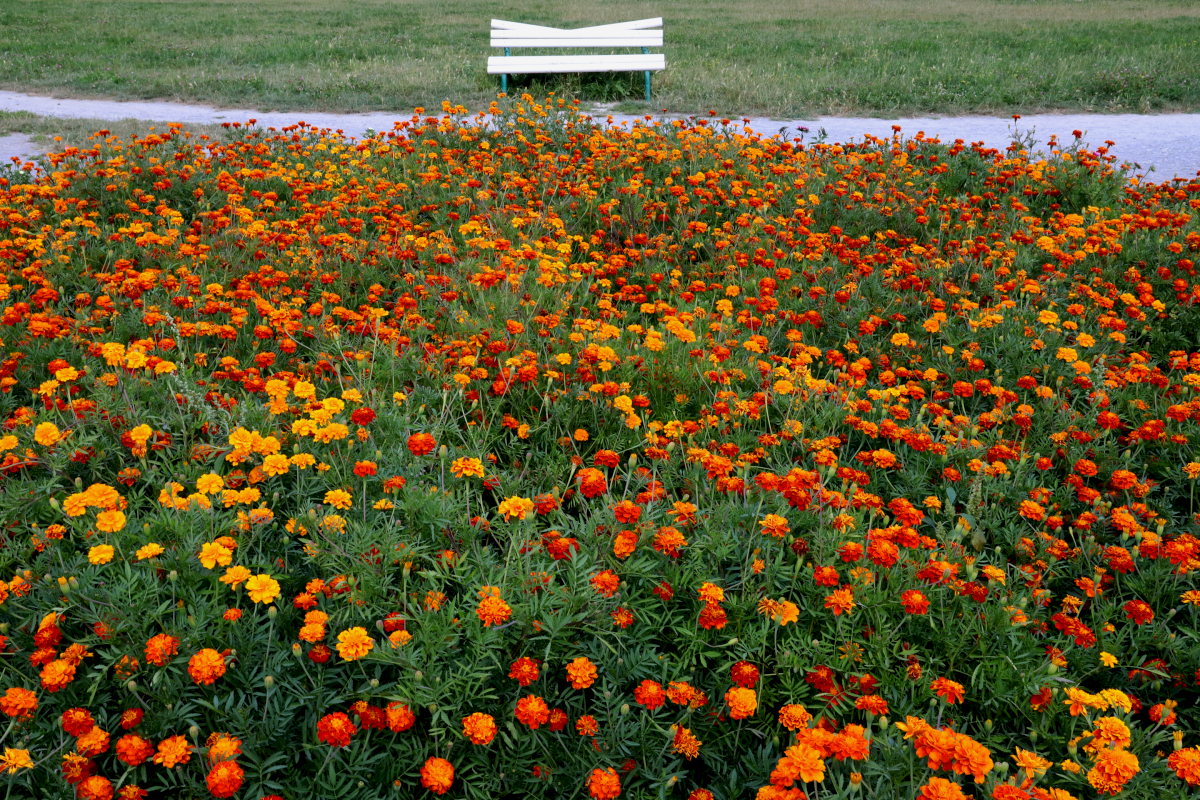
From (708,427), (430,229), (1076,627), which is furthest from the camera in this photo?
(430,229)

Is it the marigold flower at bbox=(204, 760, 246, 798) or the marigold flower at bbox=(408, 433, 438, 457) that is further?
the marigold flower at bbox=(408, 433, 438, 457)

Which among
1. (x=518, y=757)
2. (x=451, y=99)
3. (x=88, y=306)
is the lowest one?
(x=518, y=757)

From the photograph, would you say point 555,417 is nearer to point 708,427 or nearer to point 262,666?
point 708,427

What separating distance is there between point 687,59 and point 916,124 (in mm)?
5822

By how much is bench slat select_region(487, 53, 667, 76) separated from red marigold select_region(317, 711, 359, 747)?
10634 millimetres

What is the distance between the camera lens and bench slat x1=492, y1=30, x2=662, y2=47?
1270 cm

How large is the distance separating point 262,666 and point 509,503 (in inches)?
30.0

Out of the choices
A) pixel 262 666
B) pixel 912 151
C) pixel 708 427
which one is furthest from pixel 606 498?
pixel 912 151

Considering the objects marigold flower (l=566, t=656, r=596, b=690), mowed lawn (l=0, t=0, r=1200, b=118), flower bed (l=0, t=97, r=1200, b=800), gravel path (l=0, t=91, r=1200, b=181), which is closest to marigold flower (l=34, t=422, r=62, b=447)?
flower bed (l=0, t=97, r=1200, b=800)

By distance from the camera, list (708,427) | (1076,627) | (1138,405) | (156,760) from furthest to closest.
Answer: (1138,405), (708,427), (1076,627), (156,760)

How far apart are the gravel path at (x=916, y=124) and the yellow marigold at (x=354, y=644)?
7.26m

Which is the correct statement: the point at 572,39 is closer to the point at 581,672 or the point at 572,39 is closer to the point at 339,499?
the point at 339,499

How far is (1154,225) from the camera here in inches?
185

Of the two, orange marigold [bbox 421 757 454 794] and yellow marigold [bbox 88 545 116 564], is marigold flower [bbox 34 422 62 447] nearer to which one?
yellow marigold [bbox 88 545 116 564]
